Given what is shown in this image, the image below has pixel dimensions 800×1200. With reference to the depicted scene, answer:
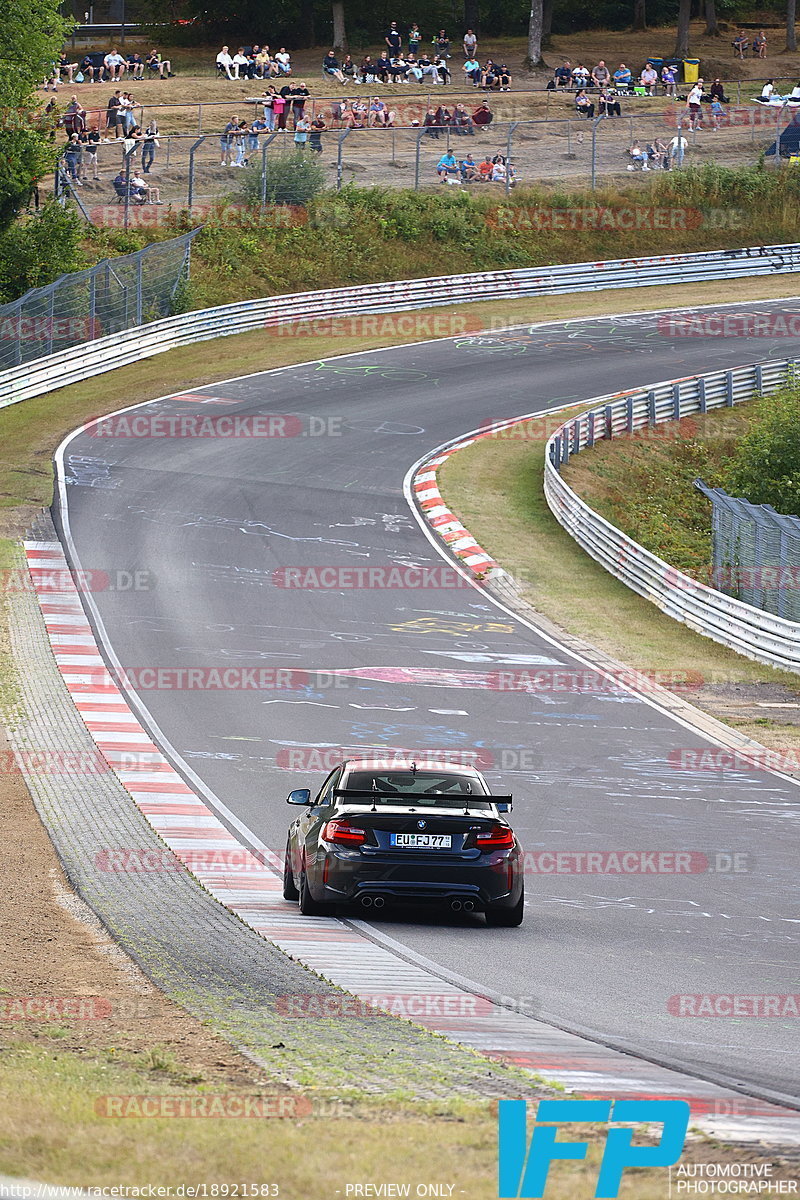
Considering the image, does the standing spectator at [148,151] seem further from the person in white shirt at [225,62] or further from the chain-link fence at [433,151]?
the person in white shirt at [225,62]

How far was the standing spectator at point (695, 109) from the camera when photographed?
69312 millimetres

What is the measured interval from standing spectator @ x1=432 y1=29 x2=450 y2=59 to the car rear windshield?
2814 inches

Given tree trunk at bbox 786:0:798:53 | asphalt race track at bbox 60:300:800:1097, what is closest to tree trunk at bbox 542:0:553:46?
tree trunk at bbox 786:0:798:53

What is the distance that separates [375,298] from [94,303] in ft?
42.5

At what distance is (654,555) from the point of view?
31953 mm

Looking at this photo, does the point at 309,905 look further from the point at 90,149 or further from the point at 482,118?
the point at 482,118

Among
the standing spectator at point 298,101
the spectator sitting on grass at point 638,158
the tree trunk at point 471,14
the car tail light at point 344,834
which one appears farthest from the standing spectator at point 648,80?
the car tail light at point 344,834

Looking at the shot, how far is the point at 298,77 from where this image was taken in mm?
75875

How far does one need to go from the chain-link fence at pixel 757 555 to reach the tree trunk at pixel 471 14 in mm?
62419

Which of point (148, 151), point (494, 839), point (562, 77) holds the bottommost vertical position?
point (494, 839)

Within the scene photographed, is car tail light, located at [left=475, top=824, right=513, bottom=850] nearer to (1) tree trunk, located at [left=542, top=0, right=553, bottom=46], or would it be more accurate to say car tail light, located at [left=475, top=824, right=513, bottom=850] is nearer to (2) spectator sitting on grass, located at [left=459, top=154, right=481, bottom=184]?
(2) spectator sitting on grass, located at [left=459, top=154, right=481, bottom=184]

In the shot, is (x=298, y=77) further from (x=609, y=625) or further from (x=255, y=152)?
(x=609, y=625)

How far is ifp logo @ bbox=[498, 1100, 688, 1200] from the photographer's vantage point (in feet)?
17.8

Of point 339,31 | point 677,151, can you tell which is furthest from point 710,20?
point 677,151
